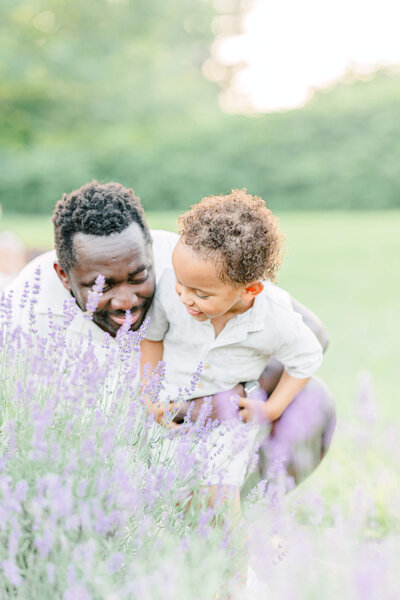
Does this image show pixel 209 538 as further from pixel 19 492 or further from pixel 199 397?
pixel 199 397

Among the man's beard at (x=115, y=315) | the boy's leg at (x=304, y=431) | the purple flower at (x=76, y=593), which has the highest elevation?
the man's beard at (x=115, y=315)

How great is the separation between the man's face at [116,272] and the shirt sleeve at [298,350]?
519mm

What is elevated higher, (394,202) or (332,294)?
(332,294)

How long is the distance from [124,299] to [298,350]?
67 cm

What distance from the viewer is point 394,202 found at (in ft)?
63.0

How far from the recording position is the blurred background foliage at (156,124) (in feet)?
63.2

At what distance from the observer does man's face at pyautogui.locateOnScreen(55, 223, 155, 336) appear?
2406 millimetres

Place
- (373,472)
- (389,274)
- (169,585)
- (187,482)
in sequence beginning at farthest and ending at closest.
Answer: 1. (389,274)
2. (373,472)
3. (187,482)
4. (169,585)

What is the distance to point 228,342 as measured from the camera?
8.41ft

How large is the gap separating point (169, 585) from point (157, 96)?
2257 centimetres

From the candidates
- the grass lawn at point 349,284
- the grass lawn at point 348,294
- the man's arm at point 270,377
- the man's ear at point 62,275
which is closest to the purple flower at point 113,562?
the grass lawn at point 348,294

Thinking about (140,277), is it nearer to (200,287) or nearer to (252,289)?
(200,287)

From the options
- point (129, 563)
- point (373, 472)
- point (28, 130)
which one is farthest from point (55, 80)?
point (129, 563)

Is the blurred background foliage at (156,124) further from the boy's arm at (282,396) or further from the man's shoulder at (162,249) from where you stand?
the boy's arm at (282,396)
